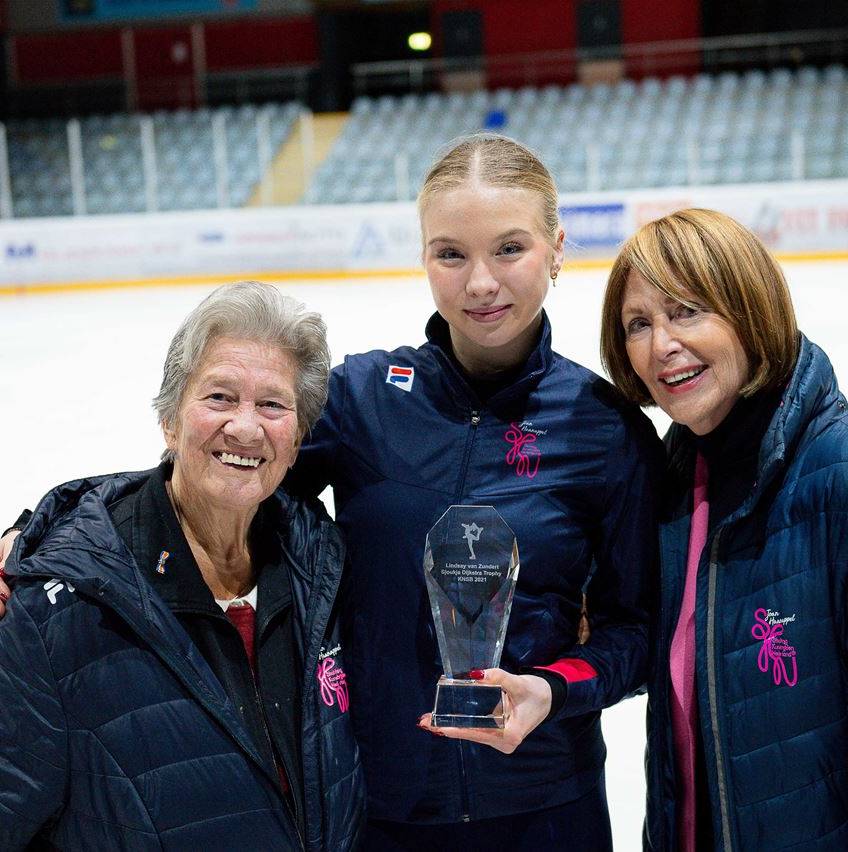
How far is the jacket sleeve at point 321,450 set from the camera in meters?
1.80

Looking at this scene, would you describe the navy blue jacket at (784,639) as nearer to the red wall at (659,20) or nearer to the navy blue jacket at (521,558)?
the navy blue jacket at (521,558)

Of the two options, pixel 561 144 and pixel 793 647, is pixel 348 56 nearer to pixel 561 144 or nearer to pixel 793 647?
pixel 561 144

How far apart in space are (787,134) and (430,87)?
505 centimetres

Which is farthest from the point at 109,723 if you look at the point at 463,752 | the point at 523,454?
the point at 523,454

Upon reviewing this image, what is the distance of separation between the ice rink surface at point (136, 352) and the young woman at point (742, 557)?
3.37 ft

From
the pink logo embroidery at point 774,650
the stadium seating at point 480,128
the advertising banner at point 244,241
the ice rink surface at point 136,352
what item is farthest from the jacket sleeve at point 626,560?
the stadium seating at point 480,128

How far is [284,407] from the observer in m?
1.58

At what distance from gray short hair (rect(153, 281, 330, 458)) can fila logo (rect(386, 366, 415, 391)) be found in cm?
17

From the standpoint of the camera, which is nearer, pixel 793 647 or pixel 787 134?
pixel 793 647

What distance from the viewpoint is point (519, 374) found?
175cm

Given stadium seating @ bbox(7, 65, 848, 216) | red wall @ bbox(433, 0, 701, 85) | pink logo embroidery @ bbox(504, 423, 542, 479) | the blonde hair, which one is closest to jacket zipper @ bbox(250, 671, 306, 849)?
pink logo embroidery @ bbox(504, 423, 542, 479)

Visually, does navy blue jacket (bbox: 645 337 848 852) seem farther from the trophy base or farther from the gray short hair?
the gray short hair

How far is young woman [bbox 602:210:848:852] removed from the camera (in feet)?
4.90

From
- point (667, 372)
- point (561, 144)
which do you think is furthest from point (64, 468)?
point (561, 144)
